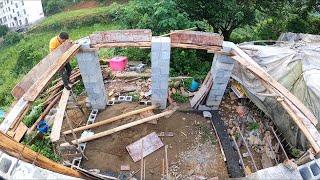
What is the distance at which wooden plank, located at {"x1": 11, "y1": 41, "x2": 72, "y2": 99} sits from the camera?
21.3 ft

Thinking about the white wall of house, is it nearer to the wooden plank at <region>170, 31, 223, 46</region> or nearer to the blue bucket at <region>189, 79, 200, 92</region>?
the blue bucket at <region>189, 79, 200, 92</region>

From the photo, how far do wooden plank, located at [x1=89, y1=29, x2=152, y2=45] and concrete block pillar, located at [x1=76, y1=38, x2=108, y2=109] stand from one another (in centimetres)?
28

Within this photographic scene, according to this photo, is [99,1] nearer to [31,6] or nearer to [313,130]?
[31,6]

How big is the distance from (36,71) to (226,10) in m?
7.32

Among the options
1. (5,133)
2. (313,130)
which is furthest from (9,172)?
(313,130)

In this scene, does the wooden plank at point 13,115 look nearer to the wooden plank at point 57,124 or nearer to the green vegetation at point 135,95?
the wooden plank at point 57,124

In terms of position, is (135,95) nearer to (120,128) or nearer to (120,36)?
(120,128)

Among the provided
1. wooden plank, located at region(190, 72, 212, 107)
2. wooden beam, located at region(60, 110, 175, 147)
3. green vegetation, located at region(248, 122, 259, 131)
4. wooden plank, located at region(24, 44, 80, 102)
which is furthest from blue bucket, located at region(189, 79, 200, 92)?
wooden plank, located at region(24, 44, 80, 102)

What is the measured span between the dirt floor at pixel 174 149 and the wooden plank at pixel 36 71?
7.97ft

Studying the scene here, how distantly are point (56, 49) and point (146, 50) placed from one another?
4.57 metres

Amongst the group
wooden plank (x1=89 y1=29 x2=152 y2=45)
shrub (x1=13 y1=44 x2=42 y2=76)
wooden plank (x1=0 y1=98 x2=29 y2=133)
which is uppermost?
wooden plank (x1=89 y1=29 x2=152 y2=45)

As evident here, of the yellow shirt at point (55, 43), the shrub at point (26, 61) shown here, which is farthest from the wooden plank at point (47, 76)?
the shrub at point (26, 61)

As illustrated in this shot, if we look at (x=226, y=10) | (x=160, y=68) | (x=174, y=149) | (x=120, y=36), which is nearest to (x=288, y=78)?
(x=160, y=68)

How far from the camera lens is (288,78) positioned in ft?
28.7
